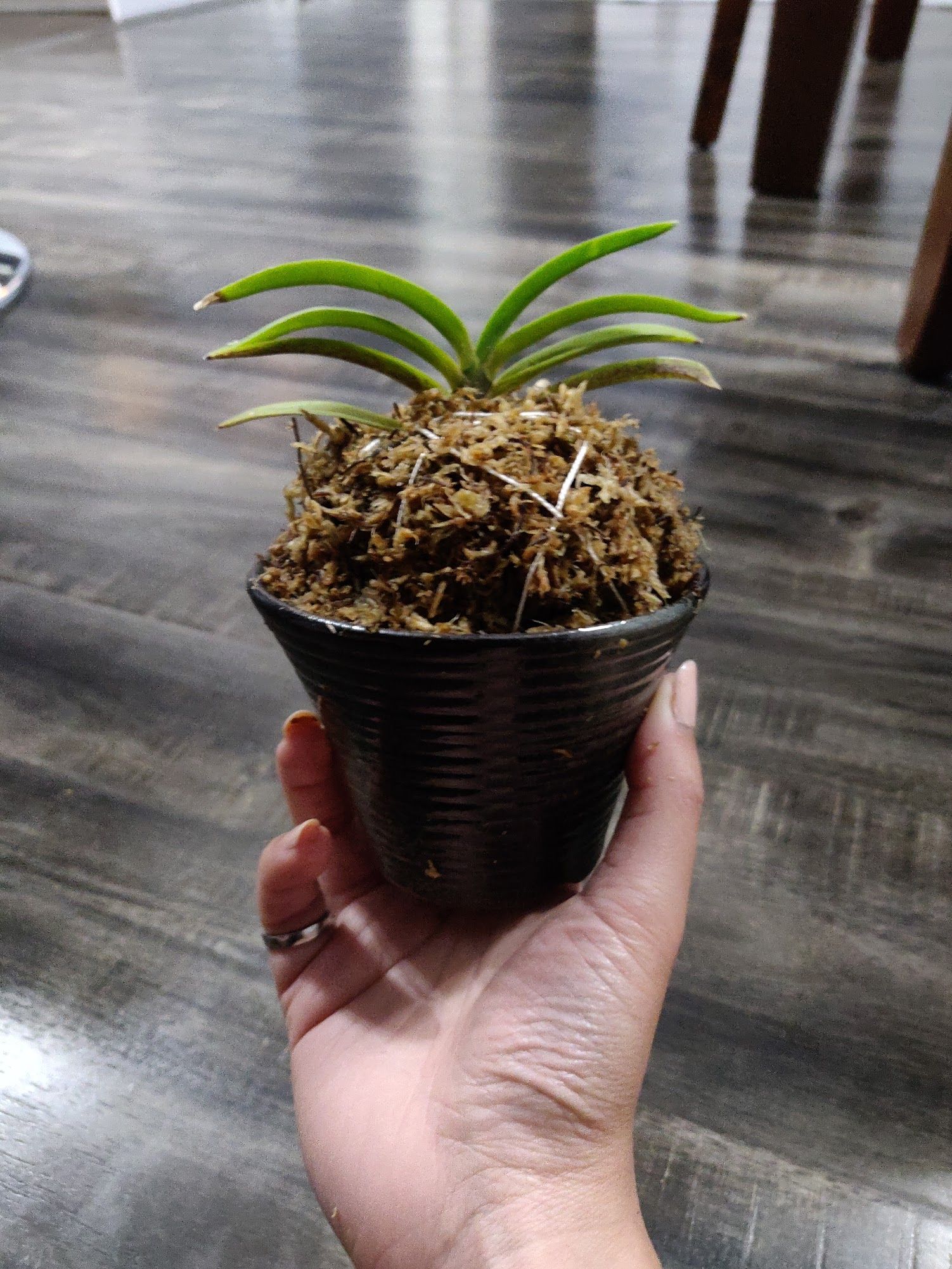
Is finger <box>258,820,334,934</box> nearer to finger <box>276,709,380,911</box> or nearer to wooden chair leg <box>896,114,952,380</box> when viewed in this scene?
finger <box>276,709,380,911</box>

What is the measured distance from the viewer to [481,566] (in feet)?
1.53

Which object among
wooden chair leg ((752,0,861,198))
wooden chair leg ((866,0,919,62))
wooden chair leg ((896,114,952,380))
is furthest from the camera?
wooden chair leg ((866,0,919,62))

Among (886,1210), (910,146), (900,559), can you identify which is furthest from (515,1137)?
(910,146)

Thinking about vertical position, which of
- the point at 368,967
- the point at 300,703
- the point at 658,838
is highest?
the point at 658,838

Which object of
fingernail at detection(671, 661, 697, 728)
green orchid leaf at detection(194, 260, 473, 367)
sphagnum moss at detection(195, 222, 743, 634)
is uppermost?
green orchid leaf at detection(194, 260, 473, 367)

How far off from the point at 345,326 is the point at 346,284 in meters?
0.03

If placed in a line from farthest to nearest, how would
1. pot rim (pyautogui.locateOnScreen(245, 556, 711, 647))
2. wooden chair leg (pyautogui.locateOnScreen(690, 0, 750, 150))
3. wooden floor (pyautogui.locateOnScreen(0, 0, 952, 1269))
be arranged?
wooden chair leg (pyautogui.locateOnScreen(690, 0, 750, 150)), wooden floor (pyautogui.locateOnScreen(0, 0, 952, 1269)), pot rim (pyautogui.locateOnScreen(245, 556, 711, 647))

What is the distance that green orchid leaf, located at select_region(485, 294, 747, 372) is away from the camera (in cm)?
49

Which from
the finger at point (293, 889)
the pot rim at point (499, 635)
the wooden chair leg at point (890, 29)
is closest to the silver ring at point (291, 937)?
the finger at point (293, 889)

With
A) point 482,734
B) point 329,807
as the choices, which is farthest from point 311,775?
point 482,734

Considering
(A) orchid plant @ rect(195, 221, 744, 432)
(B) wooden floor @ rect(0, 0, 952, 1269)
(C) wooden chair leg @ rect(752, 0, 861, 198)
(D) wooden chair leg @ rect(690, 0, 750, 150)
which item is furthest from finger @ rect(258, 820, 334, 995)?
(D) wooden chair leg @ rect(690, 0, 750, 150)

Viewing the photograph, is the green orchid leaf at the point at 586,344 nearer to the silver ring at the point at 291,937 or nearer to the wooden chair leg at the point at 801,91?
the silver ring at the point at 291,937

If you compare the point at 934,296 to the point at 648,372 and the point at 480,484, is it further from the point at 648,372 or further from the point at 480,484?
the point at 480,484

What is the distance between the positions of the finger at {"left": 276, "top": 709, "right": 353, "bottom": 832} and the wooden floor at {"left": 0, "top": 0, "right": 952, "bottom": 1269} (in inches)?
6.9
